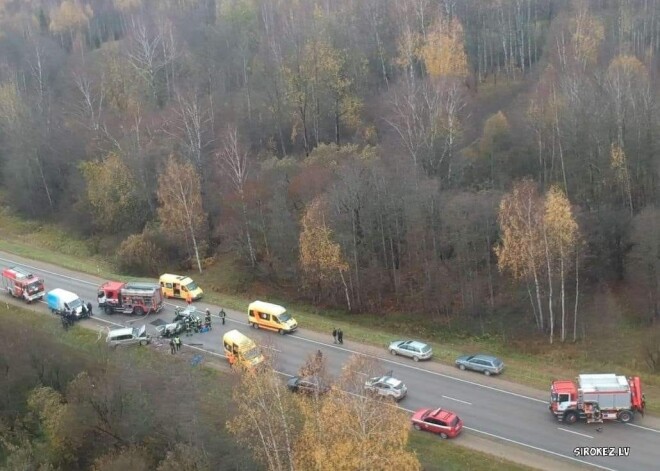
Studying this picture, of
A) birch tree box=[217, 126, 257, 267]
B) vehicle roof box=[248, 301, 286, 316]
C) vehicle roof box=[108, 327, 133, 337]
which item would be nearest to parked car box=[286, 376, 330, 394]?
vehicle roof box=[248, 301, 286, 316]

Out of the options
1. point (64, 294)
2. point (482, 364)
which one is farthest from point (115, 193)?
point (482, 364)

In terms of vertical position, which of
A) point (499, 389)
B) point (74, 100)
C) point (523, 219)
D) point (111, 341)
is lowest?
point (499, 389)

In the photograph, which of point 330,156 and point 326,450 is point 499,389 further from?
point 330,156

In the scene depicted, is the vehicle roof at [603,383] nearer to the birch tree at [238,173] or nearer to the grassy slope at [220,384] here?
the grassy slope at [220,384]

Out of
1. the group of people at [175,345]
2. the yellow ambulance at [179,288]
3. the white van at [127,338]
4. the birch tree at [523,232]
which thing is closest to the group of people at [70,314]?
the white van at [127,338]

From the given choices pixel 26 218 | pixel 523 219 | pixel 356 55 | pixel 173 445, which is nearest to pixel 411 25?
pixel 356 55

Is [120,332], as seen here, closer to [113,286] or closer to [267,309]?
[113,286]
